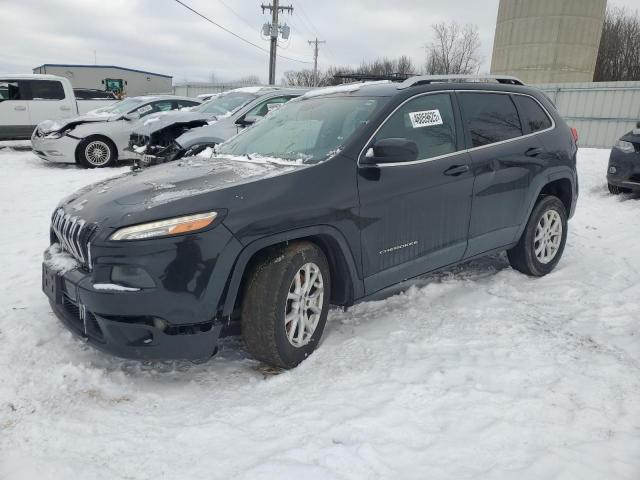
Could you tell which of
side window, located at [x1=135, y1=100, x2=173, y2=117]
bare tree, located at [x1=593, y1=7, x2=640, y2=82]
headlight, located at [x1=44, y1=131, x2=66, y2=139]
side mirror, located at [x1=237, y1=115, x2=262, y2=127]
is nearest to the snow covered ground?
side mirror, located at [x1=237, y1=115, x2=262, y2=127]

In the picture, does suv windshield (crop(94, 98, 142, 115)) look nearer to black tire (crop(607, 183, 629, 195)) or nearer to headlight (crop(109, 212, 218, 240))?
headlight (crop(109, 212, 218, 240))

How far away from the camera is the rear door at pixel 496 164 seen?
3.89 m

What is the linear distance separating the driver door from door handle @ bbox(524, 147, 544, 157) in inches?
33.9

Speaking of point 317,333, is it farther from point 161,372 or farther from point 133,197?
point 133,197

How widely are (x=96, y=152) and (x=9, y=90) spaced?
14.1 ft

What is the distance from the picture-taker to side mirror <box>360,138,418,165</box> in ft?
9.96

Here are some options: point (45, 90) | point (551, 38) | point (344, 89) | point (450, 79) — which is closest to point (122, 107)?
point (45, 90)

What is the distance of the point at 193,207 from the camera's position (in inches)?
101

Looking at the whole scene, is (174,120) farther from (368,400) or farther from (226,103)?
(368,400)

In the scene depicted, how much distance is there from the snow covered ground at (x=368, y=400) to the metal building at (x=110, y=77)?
50727 mm

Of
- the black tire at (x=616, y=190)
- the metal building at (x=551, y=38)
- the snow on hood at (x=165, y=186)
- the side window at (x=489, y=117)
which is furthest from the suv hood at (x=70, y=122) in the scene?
the metal building at (x=551, y=38)

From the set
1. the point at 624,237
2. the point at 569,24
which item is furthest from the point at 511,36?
the point at 624,237

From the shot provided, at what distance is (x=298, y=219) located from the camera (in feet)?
9.23

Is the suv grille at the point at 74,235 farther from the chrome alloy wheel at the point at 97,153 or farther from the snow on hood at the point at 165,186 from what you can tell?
the chrome alloy wheel at the point at 97,153
